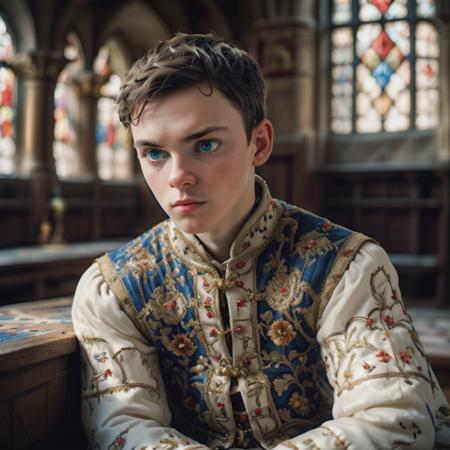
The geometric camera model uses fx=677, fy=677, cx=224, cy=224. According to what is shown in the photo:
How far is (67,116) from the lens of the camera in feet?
26.1

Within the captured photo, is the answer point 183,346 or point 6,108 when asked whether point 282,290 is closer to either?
point 183,346

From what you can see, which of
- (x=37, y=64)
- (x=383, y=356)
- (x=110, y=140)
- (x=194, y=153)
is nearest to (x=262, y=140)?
(x=194, y=153)

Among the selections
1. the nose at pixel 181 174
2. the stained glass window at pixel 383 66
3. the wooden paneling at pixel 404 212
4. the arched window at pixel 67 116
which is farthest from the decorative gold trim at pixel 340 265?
the arched window at pixel 67 116

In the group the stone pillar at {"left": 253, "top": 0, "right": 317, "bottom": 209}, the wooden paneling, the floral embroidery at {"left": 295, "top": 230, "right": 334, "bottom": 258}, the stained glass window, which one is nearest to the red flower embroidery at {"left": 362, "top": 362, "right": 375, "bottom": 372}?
the floral embroidery at {"left": 295, "top": 230, "right": 334, "bottom": 258}

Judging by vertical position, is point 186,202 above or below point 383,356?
above

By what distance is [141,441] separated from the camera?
145cm

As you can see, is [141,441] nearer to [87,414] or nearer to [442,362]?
[87,414]

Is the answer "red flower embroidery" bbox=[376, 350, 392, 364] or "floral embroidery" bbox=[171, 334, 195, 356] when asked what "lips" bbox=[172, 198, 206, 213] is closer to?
"floral embroidery" bbox=[171, 334, 195, 356]

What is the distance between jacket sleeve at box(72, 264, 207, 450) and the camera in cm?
148

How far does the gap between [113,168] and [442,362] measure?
5.66 m

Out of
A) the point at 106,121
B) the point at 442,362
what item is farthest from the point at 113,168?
the point at 442,362

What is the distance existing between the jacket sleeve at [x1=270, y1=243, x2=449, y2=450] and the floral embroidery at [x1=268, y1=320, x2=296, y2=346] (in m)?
0.07

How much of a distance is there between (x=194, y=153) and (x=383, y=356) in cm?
59

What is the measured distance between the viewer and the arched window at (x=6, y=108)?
23.0ft
